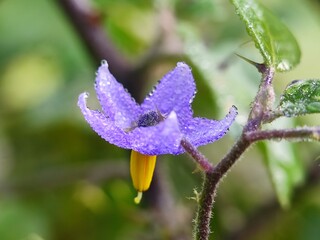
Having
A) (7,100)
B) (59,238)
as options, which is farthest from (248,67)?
(7,100)

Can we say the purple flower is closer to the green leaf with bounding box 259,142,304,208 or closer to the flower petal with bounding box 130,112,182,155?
the flower petal with bounding box 130,112,182,155

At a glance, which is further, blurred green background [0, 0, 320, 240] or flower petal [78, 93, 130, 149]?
blurred green background [0, 0, 320, 240]

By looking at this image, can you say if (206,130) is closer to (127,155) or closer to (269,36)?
(269,36)

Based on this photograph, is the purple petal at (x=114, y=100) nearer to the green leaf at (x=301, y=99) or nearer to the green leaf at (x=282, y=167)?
the green leaf at (x=301, y=99)

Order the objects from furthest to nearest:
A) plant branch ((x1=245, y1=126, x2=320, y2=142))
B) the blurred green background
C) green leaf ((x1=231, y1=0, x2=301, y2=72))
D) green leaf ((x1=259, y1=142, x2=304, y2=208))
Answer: the blurred green background → green leaf ((x1=259, y1=142, x2=304, y2=208)) → green leaf ((x1=231, y1=0, x2=301, y2=72)) → plant branch ((x1=245, y1=126, x2=320, y2=142))

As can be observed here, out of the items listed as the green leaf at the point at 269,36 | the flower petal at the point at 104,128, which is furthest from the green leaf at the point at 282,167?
the flower petal at the point at 104,128

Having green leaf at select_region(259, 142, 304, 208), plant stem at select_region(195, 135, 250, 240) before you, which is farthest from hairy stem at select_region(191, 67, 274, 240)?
green leaf at select_region(259, 142, 304, 208)
